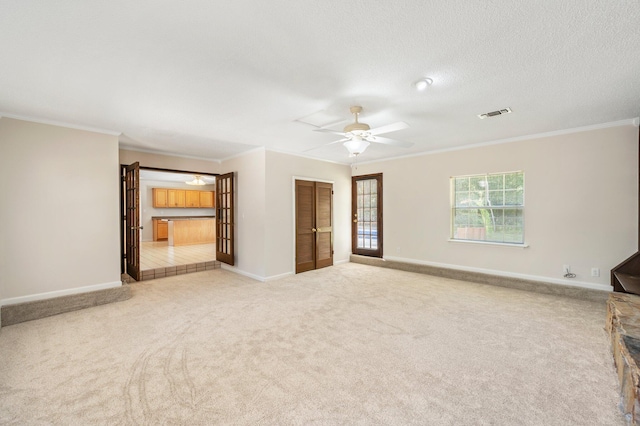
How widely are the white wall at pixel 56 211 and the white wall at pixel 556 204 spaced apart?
5548 millimetres

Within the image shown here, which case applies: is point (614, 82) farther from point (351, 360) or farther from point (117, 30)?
point (117, 30)

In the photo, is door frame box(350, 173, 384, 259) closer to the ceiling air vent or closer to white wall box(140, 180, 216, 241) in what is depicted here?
the ceiling air vent

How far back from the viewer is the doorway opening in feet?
15.8

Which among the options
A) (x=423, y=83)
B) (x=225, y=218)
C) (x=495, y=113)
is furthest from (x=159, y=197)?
(x=495, y=113)

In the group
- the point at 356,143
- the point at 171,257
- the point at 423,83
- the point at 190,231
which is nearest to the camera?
the point at 423,83

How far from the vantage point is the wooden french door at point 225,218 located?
19.0 ft

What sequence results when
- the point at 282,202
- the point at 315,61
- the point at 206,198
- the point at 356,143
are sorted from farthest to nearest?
the point at 206,198, the point at 282,202, the point at 356,143, the point at 315,61

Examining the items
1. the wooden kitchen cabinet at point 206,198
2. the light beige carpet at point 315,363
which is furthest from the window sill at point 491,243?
the wooden kitchen cabinet at point 206,198

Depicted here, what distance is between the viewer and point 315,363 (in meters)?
2.35

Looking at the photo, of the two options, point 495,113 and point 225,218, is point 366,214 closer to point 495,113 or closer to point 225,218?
point 225,218

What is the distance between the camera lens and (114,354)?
98.7 inches

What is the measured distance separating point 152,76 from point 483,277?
5.51 m

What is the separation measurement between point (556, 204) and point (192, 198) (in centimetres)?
1102

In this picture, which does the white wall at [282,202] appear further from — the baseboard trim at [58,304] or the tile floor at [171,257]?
the baseboard trim at [58,304]
